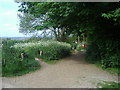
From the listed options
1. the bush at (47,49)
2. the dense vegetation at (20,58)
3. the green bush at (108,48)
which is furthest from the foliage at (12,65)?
the green bush at (108,48)

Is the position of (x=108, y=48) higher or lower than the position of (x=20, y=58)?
higher

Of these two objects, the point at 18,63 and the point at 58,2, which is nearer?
the point at 58,2

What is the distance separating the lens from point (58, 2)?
20.5 ft

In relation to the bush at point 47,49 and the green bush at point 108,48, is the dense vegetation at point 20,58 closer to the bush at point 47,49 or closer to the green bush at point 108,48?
the bush at point 47,49

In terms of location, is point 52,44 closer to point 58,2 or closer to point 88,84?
point 58,2

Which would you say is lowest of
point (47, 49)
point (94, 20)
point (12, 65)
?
point (12, 65)

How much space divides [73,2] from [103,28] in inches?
110

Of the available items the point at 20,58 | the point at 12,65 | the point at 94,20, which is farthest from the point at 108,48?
the point at 12,65

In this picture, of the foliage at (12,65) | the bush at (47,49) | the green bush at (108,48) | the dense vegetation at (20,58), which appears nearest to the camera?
the foliage at (12,65)

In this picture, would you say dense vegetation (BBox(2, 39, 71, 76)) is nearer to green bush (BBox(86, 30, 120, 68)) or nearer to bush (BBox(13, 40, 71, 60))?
bush (BBox(13, 40, 71, 60))

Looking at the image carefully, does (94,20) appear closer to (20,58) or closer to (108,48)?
(108,48)

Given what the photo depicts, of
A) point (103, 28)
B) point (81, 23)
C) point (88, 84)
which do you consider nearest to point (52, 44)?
point (81, 23)

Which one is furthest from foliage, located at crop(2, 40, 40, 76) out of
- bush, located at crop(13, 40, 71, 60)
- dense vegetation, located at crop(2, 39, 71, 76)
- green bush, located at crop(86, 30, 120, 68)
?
green bush, located at crop(86, 30, 120, 68)

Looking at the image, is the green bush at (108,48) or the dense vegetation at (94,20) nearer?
the dense vegetation at (94,20)
